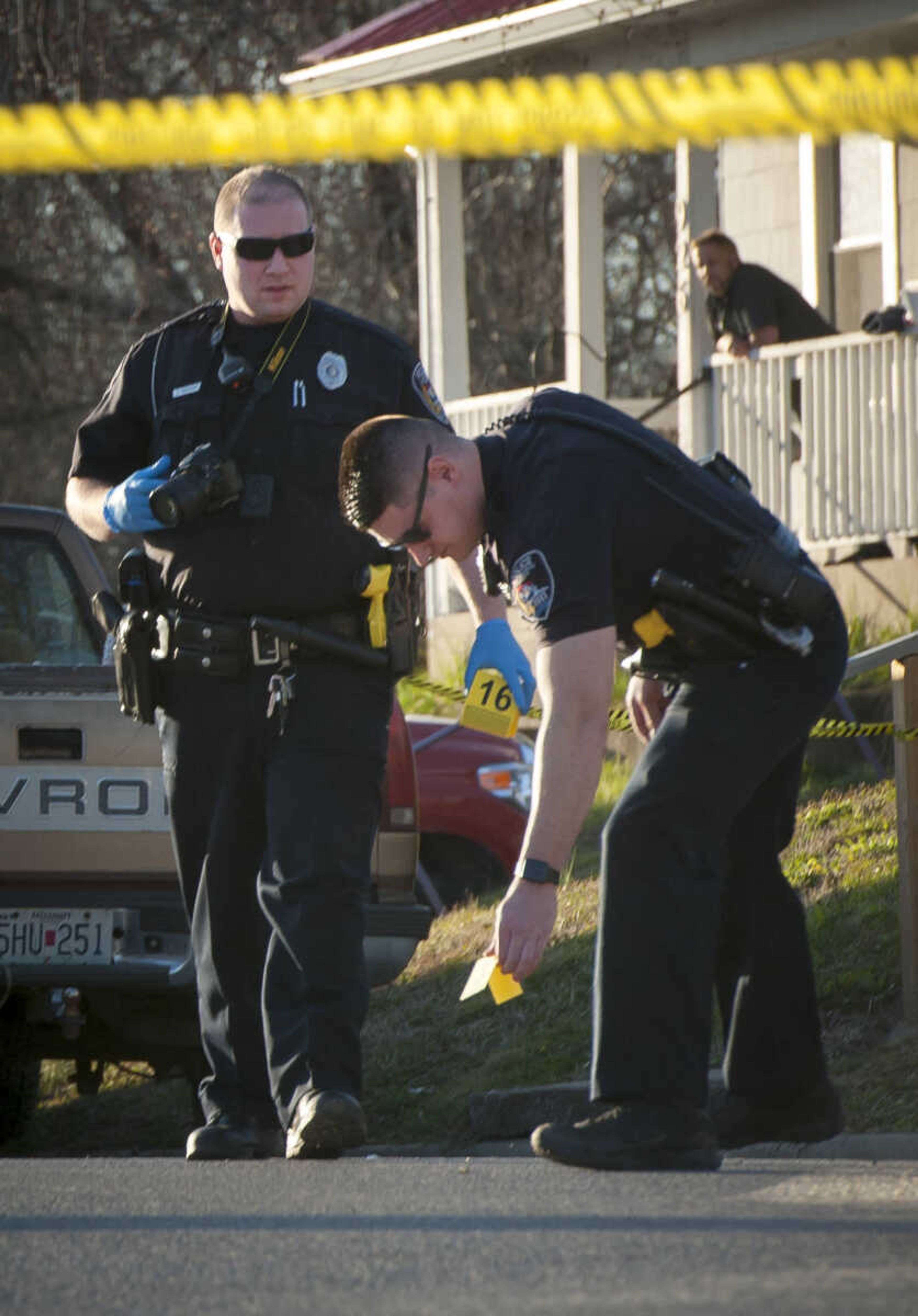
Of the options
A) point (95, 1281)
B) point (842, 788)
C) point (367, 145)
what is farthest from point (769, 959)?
point (842, 788)

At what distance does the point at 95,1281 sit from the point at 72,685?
10.5 feet

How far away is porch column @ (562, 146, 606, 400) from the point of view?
49.6ft

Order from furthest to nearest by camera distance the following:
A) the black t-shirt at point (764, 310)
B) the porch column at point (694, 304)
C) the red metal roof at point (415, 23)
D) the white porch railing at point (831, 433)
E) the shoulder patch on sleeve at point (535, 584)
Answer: the red metal roof at point (415, 23)
the porch column at point (694, 304)
the black t-shirt at point (764, 310)
the white porch railing at point (831, 433)
the shoulder patch on sleeve at point (535, 584)

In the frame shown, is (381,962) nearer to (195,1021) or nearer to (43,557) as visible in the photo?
(195,1021)

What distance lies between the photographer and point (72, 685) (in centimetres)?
685

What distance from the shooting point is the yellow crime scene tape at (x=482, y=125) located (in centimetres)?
568

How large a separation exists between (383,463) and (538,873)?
0.85 metres

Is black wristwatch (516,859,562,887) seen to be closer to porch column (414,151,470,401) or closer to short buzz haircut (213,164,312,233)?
short buzz haircut (213,164,312,233)

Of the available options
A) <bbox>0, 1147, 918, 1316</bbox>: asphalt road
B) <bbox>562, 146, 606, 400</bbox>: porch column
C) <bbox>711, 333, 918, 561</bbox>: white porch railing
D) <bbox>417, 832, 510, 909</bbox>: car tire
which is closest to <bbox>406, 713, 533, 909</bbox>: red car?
<bbox>417, 832, 510, 909</bbox>: car tire

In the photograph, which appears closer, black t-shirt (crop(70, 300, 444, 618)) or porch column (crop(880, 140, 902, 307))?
black t-shirt (crop(70, 300, 444, 618))

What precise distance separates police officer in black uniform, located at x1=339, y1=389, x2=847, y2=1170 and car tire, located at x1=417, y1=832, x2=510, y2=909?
5.96 meters

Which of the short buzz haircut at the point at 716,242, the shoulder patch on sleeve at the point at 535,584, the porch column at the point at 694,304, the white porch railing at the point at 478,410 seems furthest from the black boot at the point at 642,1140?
the white porch railing at the point at 478,410

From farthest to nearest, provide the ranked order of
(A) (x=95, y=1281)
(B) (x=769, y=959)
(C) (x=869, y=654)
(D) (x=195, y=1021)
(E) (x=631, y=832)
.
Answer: (C) (x=869, y=654) < (D) (x=195, y=1021) < (B) (x=769, y=959) < (E) (x=631, y=832) < (A) (x=95, y=1281)

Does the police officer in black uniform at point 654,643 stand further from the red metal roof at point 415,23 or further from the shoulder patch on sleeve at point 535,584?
the red metal roof at point 415,23
